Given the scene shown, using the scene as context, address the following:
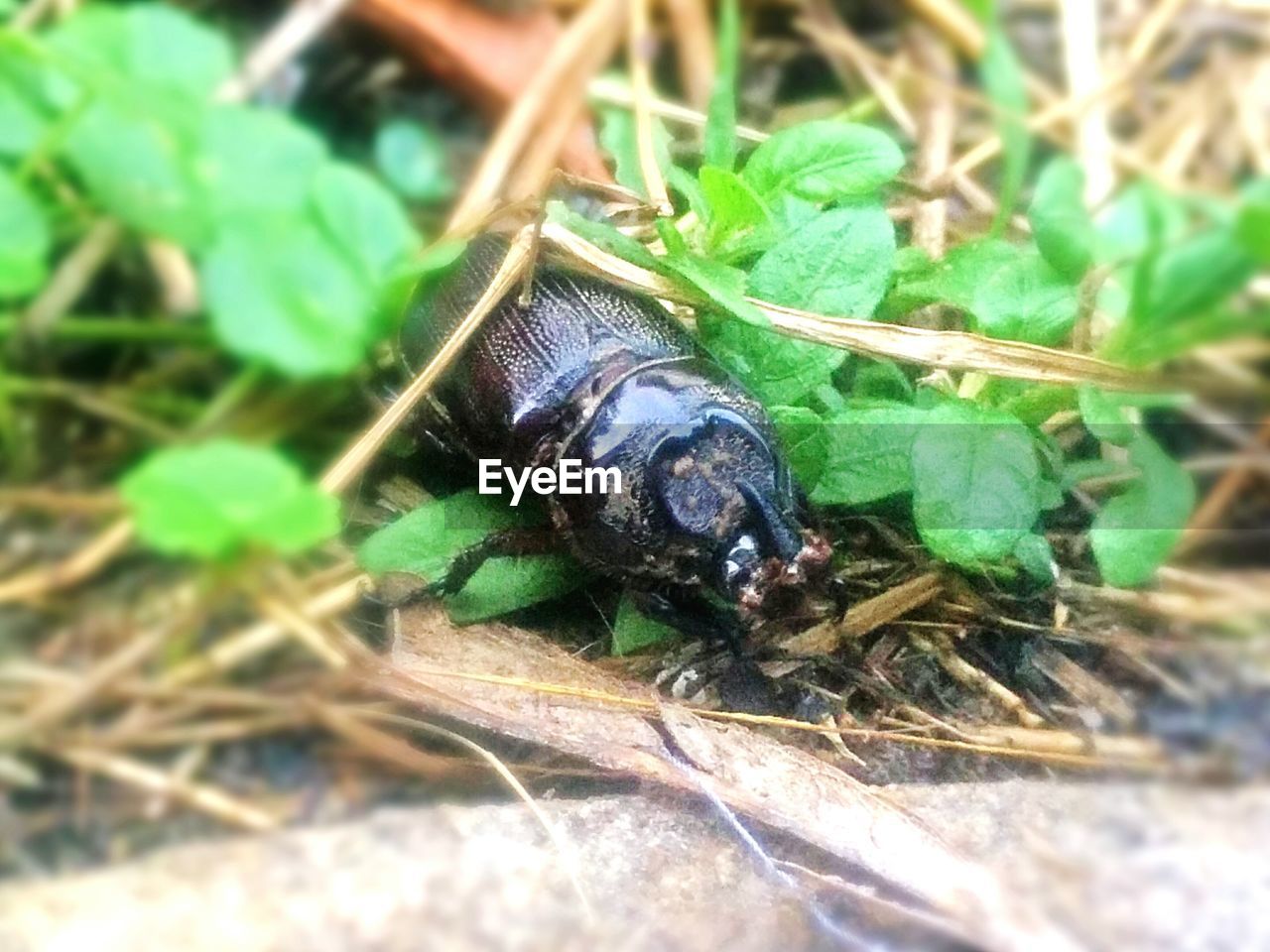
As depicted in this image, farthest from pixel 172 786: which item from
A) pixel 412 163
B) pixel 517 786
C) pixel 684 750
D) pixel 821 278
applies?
pixel 821 278

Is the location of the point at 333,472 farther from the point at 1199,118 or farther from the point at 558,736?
the point at 1199,118

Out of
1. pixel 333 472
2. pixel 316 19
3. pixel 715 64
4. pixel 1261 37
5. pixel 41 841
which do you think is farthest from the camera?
pixel 715 64

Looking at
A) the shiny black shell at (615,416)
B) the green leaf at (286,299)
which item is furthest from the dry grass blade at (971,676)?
the green leaf at (286,299)

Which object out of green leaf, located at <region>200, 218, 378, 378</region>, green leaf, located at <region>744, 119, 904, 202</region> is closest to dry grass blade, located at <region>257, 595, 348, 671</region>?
green leaf, located at <region>200, 218, 378, 378</region>

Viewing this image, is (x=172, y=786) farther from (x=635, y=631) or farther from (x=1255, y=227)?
(x=1255, y=227)

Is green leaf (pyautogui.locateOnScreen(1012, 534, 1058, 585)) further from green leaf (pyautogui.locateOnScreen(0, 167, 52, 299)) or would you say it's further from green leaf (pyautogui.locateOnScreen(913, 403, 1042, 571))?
green leaf (pyautogui.locateOnScreen(0, 167, 52, 299))

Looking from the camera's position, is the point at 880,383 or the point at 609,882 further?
the point at 880,383

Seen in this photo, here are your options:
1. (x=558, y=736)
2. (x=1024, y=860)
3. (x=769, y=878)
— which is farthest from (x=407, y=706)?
(x=1024, y=860)
